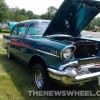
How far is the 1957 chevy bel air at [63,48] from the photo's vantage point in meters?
3.68

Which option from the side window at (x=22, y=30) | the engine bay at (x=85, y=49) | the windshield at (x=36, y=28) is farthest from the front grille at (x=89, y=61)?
the side window at (x=22, y=30)

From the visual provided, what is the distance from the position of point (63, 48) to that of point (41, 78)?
107cm

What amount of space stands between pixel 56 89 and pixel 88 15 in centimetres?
206

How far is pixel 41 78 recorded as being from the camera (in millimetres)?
4375

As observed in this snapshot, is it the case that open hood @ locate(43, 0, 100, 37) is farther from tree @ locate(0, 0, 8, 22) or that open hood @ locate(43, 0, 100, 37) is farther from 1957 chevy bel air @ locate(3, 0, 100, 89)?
tree @ locate(0, 0, 8, 22)

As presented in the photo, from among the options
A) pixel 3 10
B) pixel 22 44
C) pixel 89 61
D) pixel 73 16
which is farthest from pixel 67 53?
pixel 3 10

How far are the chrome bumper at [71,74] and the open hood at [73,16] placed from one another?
4.52ft

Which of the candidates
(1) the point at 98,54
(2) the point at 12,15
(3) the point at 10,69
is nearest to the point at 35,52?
(1) the point at 98,54

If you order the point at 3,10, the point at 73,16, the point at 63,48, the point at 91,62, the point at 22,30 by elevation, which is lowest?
the point at 91,62

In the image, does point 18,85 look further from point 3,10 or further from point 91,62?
point 3,10

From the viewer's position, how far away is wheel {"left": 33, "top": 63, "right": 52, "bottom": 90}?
413 centimetres

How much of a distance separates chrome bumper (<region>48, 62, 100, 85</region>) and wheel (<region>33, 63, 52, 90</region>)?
29cm

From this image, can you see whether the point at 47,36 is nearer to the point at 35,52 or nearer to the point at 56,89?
the point at 35,52

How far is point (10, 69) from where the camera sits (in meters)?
6.18
